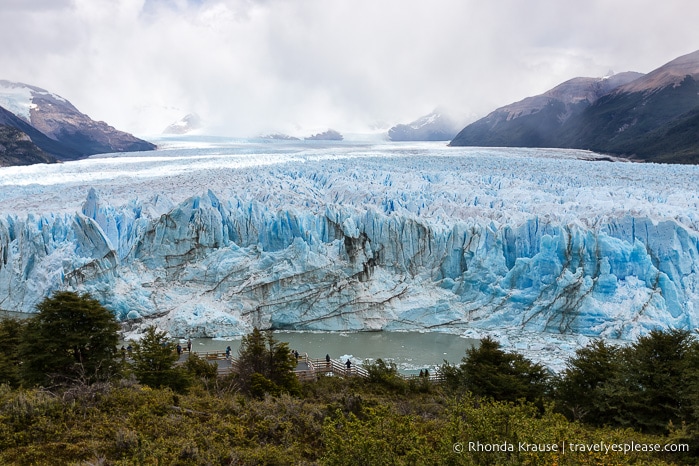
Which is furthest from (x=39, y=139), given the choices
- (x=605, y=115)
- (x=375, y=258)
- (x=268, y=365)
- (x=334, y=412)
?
(x=605, y=115)

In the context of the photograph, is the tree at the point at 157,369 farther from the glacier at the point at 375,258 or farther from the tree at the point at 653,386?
the tree at the point at 653,386

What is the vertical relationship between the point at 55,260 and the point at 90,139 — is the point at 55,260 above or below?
below

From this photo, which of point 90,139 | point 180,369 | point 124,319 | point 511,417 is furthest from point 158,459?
point 90,139

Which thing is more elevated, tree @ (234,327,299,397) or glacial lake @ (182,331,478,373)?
tree @ (234,327,299,397)

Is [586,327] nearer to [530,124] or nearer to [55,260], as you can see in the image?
[55,260]

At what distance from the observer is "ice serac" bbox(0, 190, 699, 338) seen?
16.2 metres

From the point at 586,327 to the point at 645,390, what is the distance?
7.66m

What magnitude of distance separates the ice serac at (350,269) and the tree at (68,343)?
7.52 meters

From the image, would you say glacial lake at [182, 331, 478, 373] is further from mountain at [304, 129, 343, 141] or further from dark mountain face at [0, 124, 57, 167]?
mountain at [304, 129, 343, 141]

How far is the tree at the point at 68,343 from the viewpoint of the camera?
818 cm

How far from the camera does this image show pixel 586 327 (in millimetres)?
15664

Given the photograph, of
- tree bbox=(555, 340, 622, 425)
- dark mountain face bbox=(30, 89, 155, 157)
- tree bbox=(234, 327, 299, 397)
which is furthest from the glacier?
dark mountain face bbox=(30, 89, 155, 157)

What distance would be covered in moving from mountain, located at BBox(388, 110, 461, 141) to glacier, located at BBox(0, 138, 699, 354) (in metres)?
63.8

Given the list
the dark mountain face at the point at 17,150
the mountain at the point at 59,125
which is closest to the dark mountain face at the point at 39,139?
the mountain at the point at 59,125
